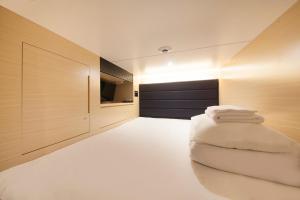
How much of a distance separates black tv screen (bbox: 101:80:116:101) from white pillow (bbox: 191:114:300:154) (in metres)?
2.04

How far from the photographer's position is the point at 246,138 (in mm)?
757

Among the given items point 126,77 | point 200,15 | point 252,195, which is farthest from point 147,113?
point 252,195

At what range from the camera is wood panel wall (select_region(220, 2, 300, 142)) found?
877 millimetres

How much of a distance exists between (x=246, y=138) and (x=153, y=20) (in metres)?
1.10

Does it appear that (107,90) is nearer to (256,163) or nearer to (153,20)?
(153,20)

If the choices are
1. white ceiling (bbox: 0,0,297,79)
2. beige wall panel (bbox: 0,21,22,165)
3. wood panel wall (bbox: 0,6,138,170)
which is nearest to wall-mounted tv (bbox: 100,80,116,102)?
white ceiling (bbox: 0,0,297,79)

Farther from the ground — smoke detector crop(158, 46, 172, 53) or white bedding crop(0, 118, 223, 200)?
smoke detector crop(158, 46, 172, 53)

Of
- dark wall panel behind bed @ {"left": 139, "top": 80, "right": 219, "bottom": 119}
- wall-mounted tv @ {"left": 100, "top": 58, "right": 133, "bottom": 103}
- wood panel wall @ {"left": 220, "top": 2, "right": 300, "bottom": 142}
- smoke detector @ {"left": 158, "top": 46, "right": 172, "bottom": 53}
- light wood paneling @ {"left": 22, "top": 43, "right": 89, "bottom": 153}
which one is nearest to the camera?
wood panel wall @ {"left": 220, "top": 2, "right": 300, "bottom": 142}

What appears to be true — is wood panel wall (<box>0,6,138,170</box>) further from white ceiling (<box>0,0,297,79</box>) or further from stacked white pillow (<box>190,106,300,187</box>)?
stacked white pillow (<box>190,106,300,187</box>)

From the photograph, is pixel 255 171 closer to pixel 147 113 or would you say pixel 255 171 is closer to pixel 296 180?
pixel 296 180

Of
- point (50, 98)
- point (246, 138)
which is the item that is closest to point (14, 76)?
point (50, 98)

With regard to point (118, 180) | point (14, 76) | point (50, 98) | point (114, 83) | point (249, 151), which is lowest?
point (118, 180)

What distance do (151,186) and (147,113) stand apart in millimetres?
2674

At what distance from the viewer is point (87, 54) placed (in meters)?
1.68
